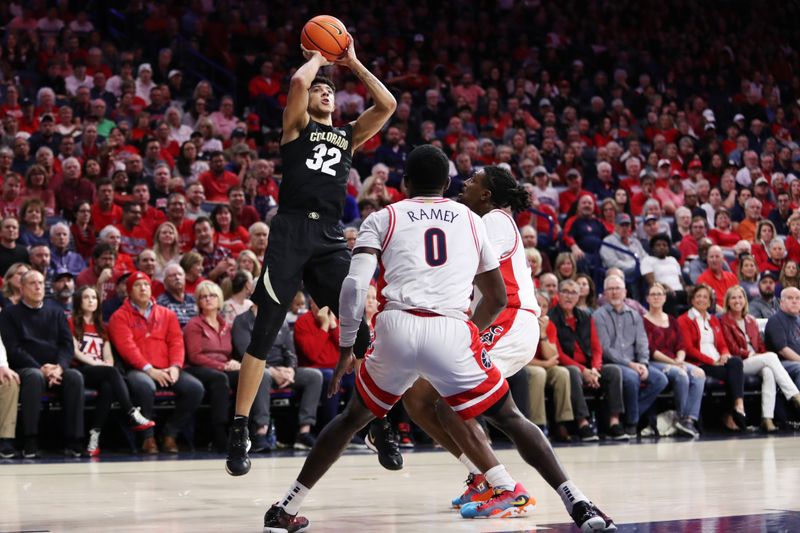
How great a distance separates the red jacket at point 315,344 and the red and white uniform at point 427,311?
18.0 feet

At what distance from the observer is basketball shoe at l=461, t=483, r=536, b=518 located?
516 centimetres

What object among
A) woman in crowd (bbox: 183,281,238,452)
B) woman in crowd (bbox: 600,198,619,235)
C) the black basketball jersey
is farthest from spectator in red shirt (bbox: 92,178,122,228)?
woman in crowd (bbox: 600,198,619,235)

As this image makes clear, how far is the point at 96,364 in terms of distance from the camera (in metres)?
9.41

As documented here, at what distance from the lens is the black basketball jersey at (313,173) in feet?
19.4

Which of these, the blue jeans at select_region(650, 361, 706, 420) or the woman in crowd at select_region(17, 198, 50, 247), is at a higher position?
the woman in crowd at select_region(17, 198, 50, 247)

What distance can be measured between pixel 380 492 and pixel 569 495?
2.16 m

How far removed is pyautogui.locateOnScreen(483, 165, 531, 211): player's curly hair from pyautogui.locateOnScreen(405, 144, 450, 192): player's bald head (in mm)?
961

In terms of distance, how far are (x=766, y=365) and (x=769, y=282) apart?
1.50m

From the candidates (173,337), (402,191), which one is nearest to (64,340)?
(173,337)

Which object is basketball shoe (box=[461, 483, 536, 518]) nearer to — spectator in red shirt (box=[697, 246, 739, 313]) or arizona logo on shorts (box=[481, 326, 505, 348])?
arizona logo on shorts (box=[481, 326, 505, 348])

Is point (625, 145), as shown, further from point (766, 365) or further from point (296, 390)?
point (296, 390)

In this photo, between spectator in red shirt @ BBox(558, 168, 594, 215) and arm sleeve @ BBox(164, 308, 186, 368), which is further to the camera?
spectator in red shirt @ BBox(558, 168, 594, 215)

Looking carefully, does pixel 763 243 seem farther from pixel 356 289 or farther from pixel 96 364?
pixel 356 289

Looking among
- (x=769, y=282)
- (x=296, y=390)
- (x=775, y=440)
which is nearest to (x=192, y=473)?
(x=296, y=390)
